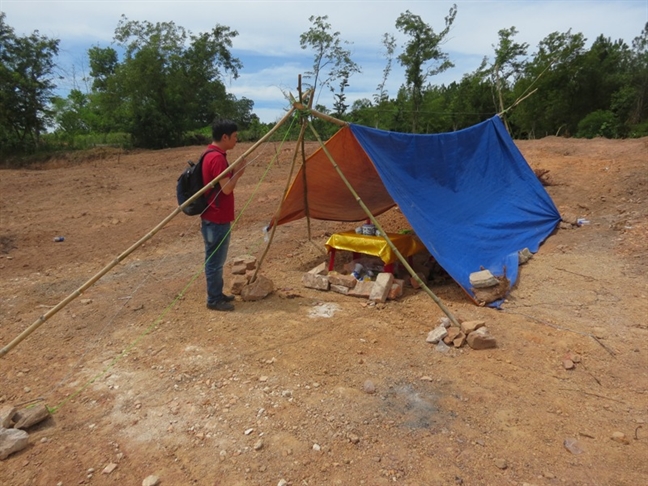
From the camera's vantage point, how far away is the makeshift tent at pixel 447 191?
4.62 meters

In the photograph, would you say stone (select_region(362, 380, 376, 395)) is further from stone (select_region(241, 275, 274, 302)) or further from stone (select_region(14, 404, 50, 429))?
stone (select_region(14, 404, 50, 429))

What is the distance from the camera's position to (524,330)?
3.63 metres

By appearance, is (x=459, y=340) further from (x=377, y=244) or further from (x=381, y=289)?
(x=377, y=244)

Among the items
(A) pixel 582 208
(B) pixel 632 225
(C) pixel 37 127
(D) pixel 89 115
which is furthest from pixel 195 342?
(D) pixel 89 115

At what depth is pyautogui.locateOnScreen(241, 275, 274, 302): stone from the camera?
4.51 meters

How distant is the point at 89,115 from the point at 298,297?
80.7 feet

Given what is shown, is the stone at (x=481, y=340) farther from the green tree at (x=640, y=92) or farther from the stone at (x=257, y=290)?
the green tree at (x=640, y=92)

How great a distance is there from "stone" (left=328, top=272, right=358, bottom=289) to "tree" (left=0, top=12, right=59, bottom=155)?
722 inches

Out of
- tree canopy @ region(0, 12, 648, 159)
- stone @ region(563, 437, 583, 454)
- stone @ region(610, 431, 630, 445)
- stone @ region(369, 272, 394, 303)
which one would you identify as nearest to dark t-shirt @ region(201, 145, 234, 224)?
stone @ region(369, 272, 394, 303)

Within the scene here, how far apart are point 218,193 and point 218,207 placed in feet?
0.48

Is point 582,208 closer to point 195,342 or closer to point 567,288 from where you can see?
point 567,288

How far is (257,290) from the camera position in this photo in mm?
4535

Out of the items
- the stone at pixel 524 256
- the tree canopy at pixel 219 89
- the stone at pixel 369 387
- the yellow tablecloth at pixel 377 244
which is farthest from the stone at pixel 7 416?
the tree canopy at pixel 219 89

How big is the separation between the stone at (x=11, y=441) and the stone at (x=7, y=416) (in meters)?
0.06
